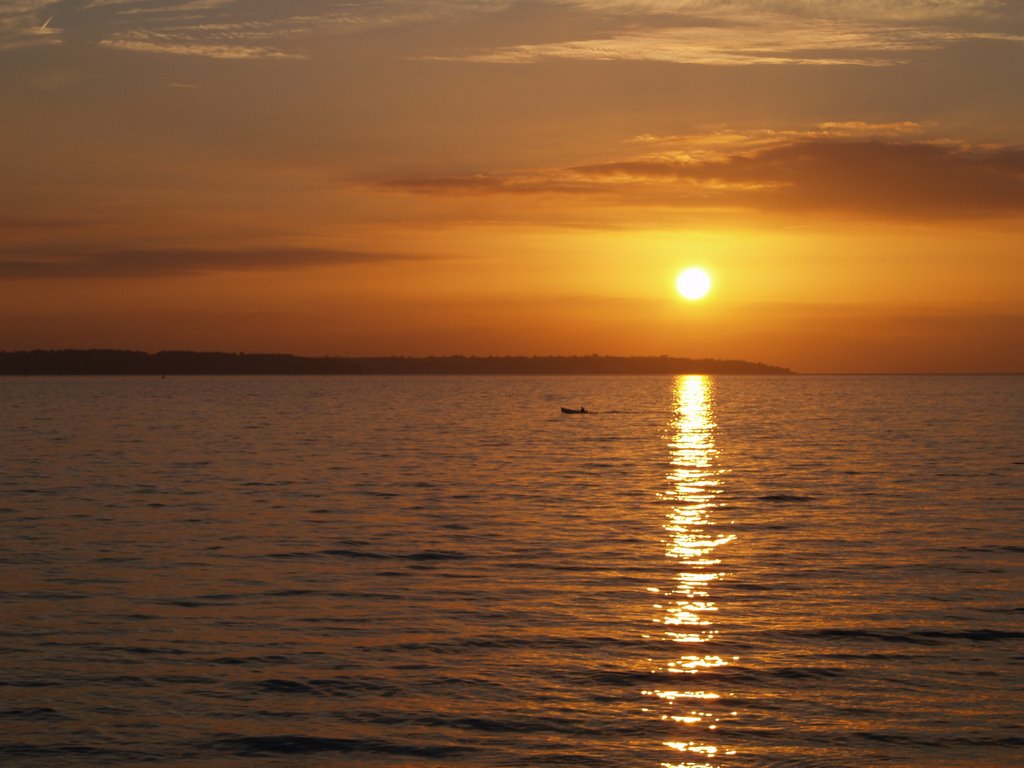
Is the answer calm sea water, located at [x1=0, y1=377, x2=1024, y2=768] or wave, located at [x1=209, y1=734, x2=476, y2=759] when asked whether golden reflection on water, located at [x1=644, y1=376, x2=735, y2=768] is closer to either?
calm sea water, located at [x1=0, y1=377, x2=1024, y2=768]

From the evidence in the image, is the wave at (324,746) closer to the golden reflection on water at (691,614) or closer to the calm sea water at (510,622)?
the calm sea water at (510,622)

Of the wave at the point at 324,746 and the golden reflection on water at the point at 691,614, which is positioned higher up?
the golden reflection on water at the point at 691,614

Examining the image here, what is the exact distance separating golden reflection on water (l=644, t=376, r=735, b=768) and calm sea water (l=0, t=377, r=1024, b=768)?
86 millimetres

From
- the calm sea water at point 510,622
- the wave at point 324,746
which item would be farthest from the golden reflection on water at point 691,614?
the wave at point 324,746

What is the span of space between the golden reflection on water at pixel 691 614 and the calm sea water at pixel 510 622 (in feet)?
0.28

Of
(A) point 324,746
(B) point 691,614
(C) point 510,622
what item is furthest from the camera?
(B) point 691,614

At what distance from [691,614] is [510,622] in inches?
156

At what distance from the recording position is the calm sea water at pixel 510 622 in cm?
1736

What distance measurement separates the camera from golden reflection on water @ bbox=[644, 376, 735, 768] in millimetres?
17359

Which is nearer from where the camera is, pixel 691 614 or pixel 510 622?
pixel 510 622

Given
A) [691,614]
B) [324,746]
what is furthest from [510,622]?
[324,746]

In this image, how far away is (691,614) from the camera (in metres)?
25.3

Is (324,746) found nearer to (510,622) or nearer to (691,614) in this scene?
(510,622)

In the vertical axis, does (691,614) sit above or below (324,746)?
above
